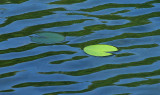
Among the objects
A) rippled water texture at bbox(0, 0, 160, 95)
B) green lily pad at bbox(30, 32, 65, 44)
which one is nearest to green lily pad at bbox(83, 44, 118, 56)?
rippled water texture at bbox(0, 0, 160, 95)

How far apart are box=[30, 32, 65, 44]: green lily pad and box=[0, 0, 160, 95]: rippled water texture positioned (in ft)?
0.28

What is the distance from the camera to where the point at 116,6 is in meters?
6.21

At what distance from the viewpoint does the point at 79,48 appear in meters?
4.94

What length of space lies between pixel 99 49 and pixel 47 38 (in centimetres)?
76

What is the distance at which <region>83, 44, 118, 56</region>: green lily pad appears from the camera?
4738 mm

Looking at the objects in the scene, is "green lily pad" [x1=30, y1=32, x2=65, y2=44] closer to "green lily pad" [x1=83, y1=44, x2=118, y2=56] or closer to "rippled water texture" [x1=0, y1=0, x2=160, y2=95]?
"rippled water texture" [x1=0, y1=0, x2=160, y2=95]

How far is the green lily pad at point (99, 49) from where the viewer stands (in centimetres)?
474

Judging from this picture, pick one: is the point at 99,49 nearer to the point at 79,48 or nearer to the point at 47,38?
the point at 79,48

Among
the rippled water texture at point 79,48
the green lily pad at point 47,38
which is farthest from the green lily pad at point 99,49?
the green lily pad at point 47,38

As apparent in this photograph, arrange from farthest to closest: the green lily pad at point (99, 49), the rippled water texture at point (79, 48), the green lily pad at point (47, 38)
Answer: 1. the green lily pad at point (47, 38)
2. the green lily pad at point (99, 49)
3. the rippled water texture at point (79, 48)

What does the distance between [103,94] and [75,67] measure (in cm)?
68

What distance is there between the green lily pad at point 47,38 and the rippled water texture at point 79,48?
87 mm

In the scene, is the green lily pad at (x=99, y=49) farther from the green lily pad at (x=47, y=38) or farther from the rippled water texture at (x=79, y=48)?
the green lily pad at (x=47, y=38)

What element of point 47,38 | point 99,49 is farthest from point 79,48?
point 47,38
